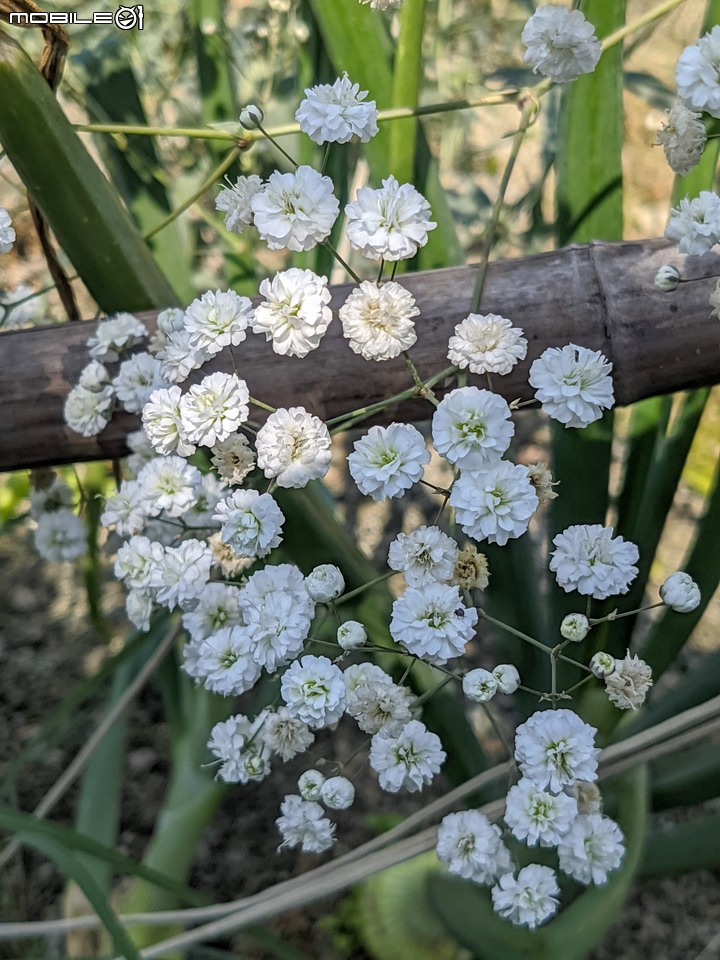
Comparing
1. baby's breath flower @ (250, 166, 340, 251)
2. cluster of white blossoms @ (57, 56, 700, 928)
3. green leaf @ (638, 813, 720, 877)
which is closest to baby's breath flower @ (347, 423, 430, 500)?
cluster of white blossoms @ (57, 56, 700, 928)

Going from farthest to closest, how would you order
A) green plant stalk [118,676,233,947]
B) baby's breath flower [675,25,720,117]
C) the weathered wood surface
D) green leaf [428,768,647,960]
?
green plant stalk [118,676,233,947]
green leaf [428,768,647,960]
the weathered wood surface
baby's breath flower [675,25,720,117]

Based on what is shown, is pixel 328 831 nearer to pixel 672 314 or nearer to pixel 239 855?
pixel 672 314

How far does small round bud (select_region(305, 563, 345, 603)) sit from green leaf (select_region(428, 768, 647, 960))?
0.34 metres

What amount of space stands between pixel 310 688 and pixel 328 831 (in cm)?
11

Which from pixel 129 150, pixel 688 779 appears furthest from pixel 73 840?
pixel 129 150

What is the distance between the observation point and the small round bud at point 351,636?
1.41 ft

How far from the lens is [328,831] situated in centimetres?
47

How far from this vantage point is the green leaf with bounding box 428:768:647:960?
2.01 ft

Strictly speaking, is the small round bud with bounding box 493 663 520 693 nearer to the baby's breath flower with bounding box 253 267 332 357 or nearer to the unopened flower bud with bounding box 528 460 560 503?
the unopened flower bud with bounding box 528 460 560 503

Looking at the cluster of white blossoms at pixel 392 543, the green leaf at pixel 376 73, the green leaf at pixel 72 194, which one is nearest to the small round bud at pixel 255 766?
the cluster of white blossoms at pixel 392 543

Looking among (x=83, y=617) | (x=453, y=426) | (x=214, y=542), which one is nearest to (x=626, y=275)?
(x=453, y=426)

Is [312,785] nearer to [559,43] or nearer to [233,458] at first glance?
[233,458]

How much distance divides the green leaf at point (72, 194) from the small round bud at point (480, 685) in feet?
1.11

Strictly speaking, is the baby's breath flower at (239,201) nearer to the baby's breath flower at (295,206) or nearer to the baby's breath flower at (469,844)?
the baby's breath flower at (295,206)
